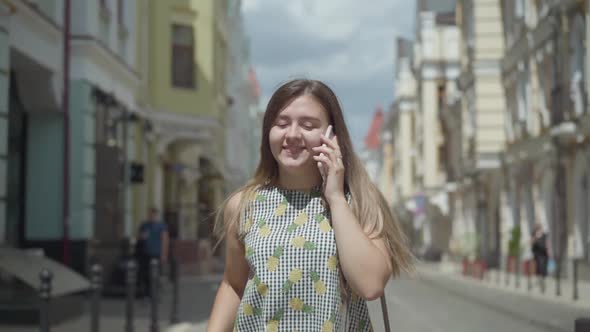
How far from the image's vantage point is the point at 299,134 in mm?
2893

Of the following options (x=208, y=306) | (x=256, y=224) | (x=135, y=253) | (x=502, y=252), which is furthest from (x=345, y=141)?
(x=502, y=252)

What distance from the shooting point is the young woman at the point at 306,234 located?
2.77 m

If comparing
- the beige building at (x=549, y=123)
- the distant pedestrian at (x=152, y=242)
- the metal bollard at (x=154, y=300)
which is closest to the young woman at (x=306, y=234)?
the metal bollard at (x=154, y=300)

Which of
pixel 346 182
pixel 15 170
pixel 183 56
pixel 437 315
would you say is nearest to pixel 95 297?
pixel 437 315

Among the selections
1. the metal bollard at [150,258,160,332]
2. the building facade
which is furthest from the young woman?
the building facade

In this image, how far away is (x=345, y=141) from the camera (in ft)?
9.75

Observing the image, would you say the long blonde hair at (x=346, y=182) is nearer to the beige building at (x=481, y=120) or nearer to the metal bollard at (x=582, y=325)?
the metal bollard at (x=582, y=325)

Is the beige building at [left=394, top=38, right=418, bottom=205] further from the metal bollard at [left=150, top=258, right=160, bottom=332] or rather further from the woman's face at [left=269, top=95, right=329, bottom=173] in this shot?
the woman's face at [left=269, top=95, right=329, bottom=173]

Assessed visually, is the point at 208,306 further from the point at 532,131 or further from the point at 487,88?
the point at 487,88

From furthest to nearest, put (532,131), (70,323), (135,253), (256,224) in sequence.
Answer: (532,131) < (135,253) < (70,323) < (256,224)

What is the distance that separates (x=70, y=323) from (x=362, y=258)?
461 inches

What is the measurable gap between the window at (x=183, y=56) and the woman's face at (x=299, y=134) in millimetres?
25497

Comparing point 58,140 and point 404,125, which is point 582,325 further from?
point 404,125

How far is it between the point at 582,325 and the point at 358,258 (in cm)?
79
